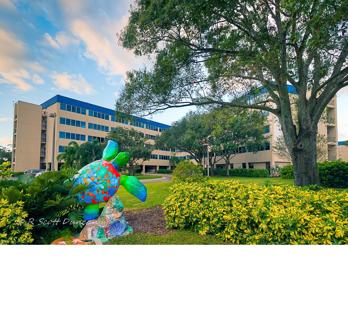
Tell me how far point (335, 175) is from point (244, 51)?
8129 millimetres

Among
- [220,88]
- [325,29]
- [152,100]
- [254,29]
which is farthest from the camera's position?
[220,88]

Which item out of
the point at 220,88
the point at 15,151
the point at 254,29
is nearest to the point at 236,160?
the point at 220,88

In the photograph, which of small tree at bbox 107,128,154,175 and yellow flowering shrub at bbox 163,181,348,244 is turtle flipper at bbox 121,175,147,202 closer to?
yellow flowering shrub at bbox 163,181,348,244

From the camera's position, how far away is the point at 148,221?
12.3 feet

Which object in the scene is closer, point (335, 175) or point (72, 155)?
point (72, 155)

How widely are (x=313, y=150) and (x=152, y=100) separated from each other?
4.63 metres

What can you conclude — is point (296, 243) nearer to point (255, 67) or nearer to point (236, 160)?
point (255, 67)

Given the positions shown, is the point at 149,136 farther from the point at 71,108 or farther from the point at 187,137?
the point at 71,108

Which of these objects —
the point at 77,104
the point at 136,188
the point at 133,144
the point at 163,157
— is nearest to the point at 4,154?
the point at 77,104

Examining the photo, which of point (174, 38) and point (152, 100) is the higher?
point (174, 38)

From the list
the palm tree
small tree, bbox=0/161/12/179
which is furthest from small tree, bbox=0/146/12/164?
the palm tree

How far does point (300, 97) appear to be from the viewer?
5.24 meters

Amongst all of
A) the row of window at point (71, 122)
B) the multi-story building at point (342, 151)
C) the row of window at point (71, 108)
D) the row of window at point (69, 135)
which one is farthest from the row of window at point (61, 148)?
the multi-story building at point (342, 151)

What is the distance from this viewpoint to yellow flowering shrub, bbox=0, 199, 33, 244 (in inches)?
98.4
